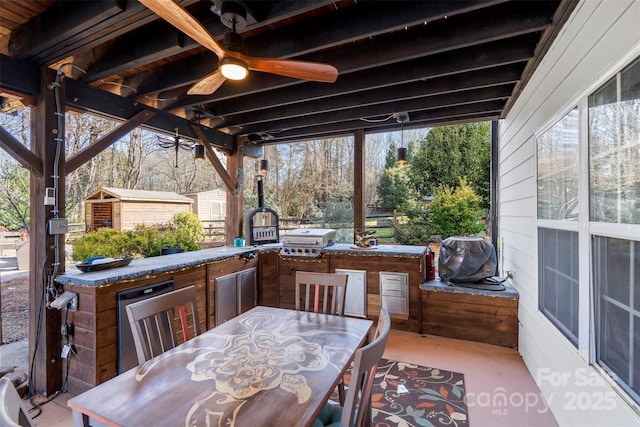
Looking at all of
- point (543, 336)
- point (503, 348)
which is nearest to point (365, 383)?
point (543, 336)

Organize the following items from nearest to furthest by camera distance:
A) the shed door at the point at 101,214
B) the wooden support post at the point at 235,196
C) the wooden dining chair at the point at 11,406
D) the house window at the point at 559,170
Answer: the wooden dining chair at the point at 11,406 → the house window at the point at 559,170 → the wooden support post at the point at 235,196 → the shed door at the point at 101,214

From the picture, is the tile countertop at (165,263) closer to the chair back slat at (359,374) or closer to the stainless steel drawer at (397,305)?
the stainless steel drawer at (397,305)

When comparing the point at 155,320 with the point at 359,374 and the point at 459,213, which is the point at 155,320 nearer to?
the point at 359,374

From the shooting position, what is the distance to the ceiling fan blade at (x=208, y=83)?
83.4 inches

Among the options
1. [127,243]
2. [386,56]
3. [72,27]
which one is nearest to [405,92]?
[386,56]

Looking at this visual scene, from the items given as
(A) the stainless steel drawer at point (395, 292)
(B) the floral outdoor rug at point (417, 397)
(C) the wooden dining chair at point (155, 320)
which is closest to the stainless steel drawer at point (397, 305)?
(A) the stainless steel drawer at point (395, 292)

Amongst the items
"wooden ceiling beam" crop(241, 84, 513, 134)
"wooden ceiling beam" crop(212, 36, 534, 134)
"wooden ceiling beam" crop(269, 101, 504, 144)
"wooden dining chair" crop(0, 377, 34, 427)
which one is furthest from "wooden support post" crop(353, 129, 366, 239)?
"wooden dining chair" crop(0, 377, 34, 427)

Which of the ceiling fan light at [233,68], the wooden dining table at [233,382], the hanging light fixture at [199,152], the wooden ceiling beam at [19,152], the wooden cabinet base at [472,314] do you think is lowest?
the wooden cabinet base at [472,314]

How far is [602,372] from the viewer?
1.48 m

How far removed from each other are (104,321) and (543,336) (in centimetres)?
351

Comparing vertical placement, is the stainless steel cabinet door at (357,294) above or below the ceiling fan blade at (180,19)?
below

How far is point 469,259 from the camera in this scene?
11.6ft

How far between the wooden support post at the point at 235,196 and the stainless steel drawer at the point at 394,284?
2487 mm

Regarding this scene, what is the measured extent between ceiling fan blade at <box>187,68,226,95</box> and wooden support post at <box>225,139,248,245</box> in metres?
2.51
